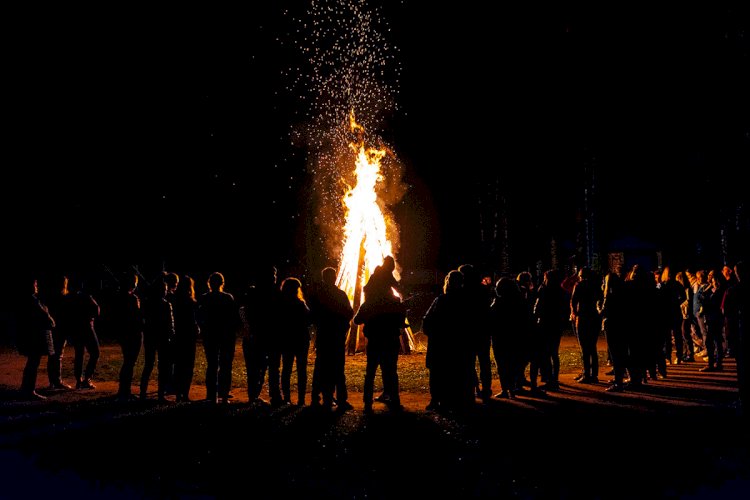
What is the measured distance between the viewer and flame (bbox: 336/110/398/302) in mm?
17781

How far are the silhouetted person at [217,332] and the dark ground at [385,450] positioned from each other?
44 cm

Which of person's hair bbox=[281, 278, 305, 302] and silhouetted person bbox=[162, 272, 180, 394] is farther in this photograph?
silhouetted person bbox=[162, 272, 180, 394]

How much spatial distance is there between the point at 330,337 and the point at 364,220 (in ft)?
29.0

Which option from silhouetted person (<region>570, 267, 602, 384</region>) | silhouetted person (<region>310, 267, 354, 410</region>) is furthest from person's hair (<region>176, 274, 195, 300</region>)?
silhouetted person (<region>570, 267, 602, 384</region>)

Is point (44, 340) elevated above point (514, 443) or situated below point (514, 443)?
above

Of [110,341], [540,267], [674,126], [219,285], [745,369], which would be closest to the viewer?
[745,369]

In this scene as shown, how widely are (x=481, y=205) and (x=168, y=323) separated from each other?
3267 cm

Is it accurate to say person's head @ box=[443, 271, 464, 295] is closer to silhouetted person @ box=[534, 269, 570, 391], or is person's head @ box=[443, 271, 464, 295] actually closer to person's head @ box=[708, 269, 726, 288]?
silhouetted person @ box=[534, 269, 570, 391]

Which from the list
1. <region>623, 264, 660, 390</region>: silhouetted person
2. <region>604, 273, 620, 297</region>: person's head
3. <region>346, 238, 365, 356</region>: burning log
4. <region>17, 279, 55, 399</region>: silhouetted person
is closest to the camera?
<region>17, 279, 55, 399</region>: silhouetted person

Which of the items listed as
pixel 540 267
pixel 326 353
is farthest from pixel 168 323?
pixel 540 267

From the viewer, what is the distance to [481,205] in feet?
134

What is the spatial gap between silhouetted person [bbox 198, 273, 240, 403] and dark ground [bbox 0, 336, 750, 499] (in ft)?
1.43

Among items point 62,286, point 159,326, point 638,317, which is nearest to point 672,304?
point 638,317

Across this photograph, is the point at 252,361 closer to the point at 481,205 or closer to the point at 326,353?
the point at 326,353
